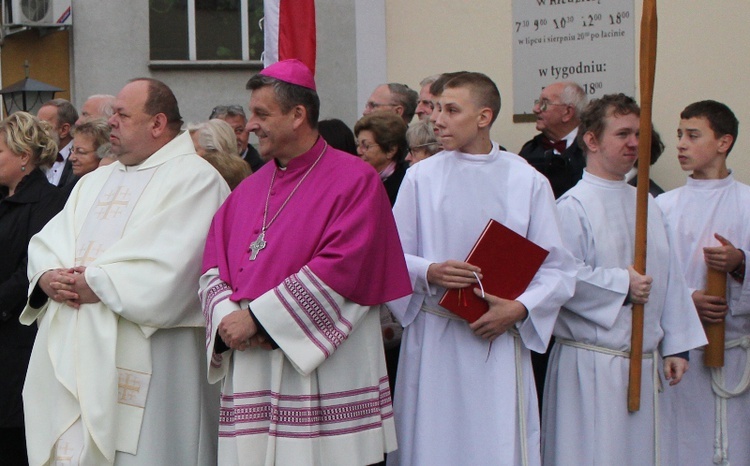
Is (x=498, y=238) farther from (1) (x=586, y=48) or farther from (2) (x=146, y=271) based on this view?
(1) (x=586, y=48)

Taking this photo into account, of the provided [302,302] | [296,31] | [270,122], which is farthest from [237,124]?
[302,302]

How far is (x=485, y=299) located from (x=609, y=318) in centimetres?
67

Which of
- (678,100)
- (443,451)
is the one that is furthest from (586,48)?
(443,451)

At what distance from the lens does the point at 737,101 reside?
728cm

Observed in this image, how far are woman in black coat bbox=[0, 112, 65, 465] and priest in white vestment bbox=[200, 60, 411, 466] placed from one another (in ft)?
5.22

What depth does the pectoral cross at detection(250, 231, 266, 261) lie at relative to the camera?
4.80 m

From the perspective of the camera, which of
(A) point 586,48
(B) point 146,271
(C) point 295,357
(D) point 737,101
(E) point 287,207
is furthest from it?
(A) point 586,48

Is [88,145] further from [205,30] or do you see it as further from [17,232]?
[205,30]

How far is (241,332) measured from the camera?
4.58 meters

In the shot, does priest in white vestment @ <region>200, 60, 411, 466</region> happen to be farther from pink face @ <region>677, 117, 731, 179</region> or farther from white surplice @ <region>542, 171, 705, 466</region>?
pink face @ <region>677, 117, 731, 179</region>

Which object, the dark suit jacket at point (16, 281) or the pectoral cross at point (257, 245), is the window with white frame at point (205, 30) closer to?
the dark suit jacket at point (16, 281)

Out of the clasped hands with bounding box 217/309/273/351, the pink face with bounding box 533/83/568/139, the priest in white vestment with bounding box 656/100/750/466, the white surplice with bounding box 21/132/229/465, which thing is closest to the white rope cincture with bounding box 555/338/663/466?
the priest in white vestment with bounding box 656/100/750/466

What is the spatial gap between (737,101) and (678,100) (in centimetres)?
41

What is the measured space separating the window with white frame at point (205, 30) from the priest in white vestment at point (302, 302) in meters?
10.8
